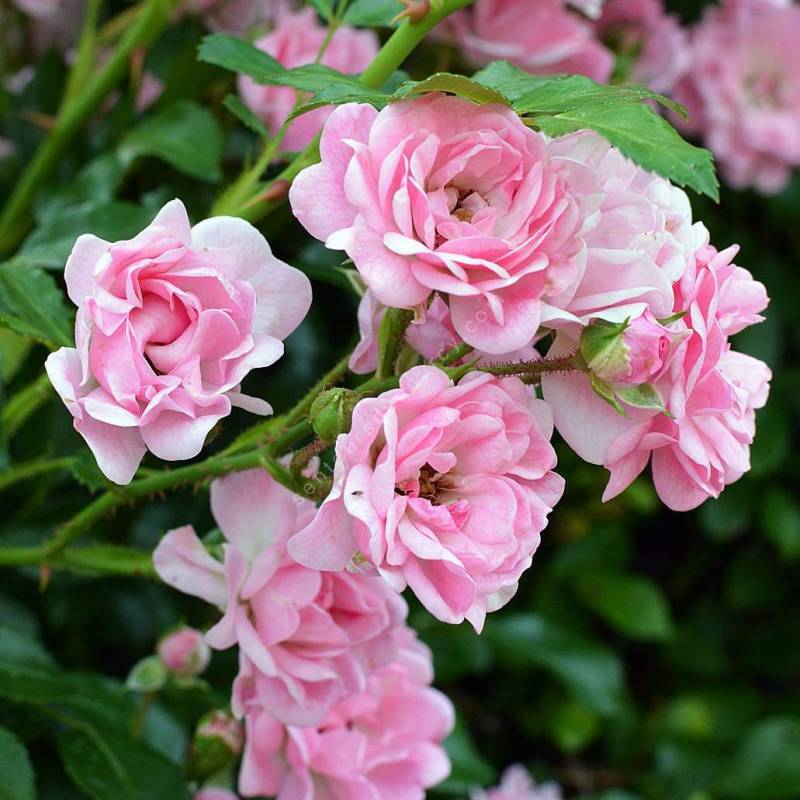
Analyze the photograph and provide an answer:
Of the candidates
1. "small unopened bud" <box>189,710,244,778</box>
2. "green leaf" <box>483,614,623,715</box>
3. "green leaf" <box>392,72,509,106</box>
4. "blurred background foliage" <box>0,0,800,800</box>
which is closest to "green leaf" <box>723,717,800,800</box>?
"blurred background foliage" <box>0,0,800,800</box>

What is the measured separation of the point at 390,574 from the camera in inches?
15.4

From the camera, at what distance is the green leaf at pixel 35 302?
0.53 meters

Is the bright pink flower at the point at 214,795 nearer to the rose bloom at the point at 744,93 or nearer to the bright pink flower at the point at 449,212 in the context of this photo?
the bright pink flower at the point at 449,212

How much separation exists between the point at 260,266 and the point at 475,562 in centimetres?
14

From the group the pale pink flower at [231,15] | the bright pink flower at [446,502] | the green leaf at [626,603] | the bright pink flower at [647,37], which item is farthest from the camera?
the green leaf at [626,603]

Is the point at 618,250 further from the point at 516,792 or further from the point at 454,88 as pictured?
the point at 516,792

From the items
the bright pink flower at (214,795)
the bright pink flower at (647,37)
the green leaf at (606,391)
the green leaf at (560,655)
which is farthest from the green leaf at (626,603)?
the green leaf at (606,391)

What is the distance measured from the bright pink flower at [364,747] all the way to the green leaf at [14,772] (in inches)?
4.0

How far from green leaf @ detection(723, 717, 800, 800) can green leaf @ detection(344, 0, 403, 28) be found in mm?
809

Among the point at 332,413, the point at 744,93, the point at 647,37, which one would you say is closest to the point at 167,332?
the point at 332,413

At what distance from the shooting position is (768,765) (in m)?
1.11

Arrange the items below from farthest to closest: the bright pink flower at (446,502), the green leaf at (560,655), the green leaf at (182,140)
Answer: the green leaf at (560,655) → the green leaf at (182,140) → the bright pink flower at (446,502)

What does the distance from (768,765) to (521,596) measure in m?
0.31

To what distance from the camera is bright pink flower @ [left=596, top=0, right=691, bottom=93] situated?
950 mm
